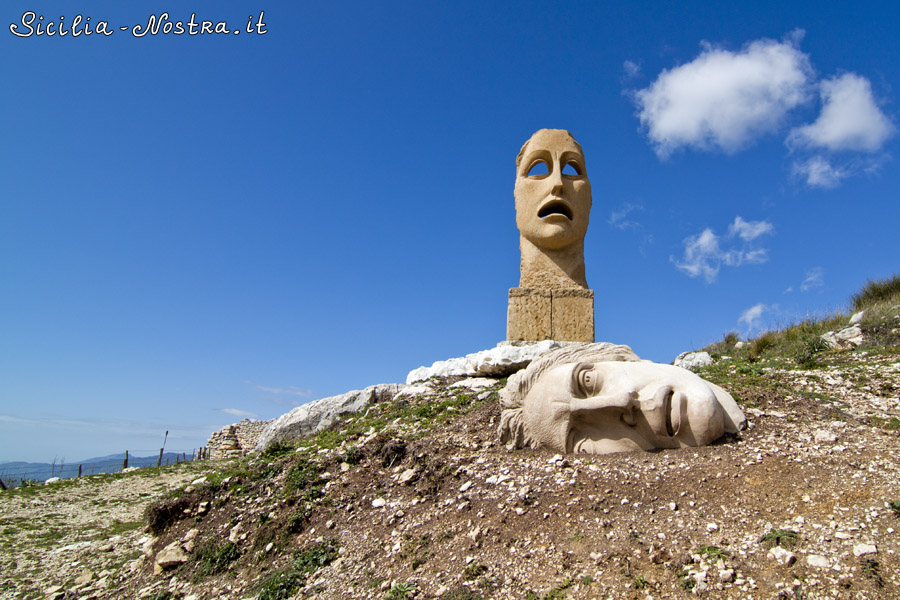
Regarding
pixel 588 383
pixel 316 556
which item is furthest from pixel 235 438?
pixel 588 383

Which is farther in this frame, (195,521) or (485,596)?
(195,521)

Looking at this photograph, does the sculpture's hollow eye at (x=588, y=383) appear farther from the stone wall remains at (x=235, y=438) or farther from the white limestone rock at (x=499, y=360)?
the stone wall remains at (x=235, y=438)

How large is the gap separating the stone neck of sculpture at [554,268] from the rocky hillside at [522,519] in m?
3.20

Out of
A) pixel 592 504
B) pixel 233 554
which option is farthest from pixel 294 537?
pixel 592 504

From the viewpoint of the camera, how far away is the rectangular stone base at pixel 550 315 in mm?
9531

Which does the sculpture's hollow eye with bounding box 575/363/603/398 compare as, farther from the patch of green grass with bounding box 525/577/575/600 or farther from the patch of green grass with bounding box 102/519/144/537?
the patch of green grass with bounding box 102/519/144/537

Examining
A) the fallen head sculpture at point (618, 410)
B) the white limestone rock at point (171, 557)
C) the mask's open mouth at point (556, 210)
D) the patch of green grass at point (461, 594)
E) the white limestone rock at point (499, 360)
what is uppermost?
the mask's open mouth at point (556, 210)

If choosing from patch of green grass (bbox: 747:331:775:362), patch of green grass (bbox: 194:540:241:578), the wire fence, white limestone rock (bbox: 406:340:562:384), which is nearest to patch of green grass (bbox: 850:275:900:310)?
patch of green grass (bbox: 747:331:775:362)

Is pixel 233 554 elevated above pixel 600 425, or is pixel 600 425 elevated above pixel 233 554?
pixel 600 425

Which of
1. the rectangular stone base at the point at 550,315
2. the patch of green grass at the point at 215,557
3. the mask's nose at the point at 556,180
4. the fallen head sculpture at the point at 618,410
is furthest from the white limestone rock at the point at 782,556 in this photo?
the mask's nose at the point at 556,180

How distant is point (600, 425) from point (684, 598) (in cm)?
193

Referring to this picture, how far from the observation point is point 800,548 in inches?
131

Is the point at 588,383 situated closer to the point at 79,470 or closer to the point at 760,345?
the point at 760,345

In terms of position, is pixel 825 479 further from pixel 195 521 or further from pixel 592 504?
pixel 195 521
